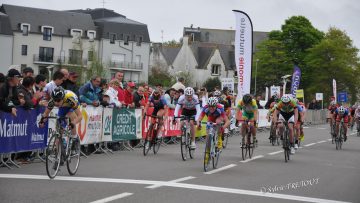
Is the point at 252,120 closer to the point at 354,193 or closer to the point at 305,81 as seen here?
the point at 354,193

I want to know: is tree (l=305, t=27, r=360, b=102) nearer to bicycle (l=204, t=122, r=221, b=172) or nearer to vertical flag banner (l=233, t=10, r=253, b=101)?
vertical flag banner (l=233, t=10, r=253, b=101)

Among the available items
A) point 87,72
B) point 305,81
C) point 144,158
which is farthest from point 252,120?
point 305,81

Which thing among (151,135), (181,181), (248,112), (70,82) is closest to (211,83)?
(151,135)

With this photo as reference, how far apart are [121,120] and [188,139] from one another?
3501mm

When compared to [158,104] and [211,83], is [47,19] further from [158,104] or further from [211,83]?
[158,104]

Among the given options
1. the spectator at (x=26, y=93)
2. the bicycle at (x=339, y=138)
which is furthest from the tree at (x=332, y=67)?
the spectator at (x=26, y=93)

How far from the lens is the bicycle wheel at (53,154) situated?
11.6 meters

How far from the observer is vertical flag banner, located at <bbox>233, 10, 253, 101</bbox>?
89.7ft

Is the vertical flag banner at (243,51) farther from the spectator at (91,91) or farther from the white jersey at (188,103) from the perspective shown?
the spectator at (91,91)

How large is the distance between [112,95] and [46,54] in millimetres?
79072

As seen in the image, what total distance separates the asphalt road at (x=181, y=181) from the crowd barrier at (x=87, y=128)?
62cm

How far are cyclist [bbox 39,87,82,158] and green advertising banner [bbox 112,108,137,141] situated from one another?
21.7 ft

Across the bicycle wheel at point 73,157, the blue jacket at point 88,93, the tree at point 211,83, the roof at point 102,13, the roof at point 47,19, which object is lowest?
the bicycle wheel at point 73,157

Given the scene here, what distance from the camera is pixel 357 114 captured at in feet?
123
